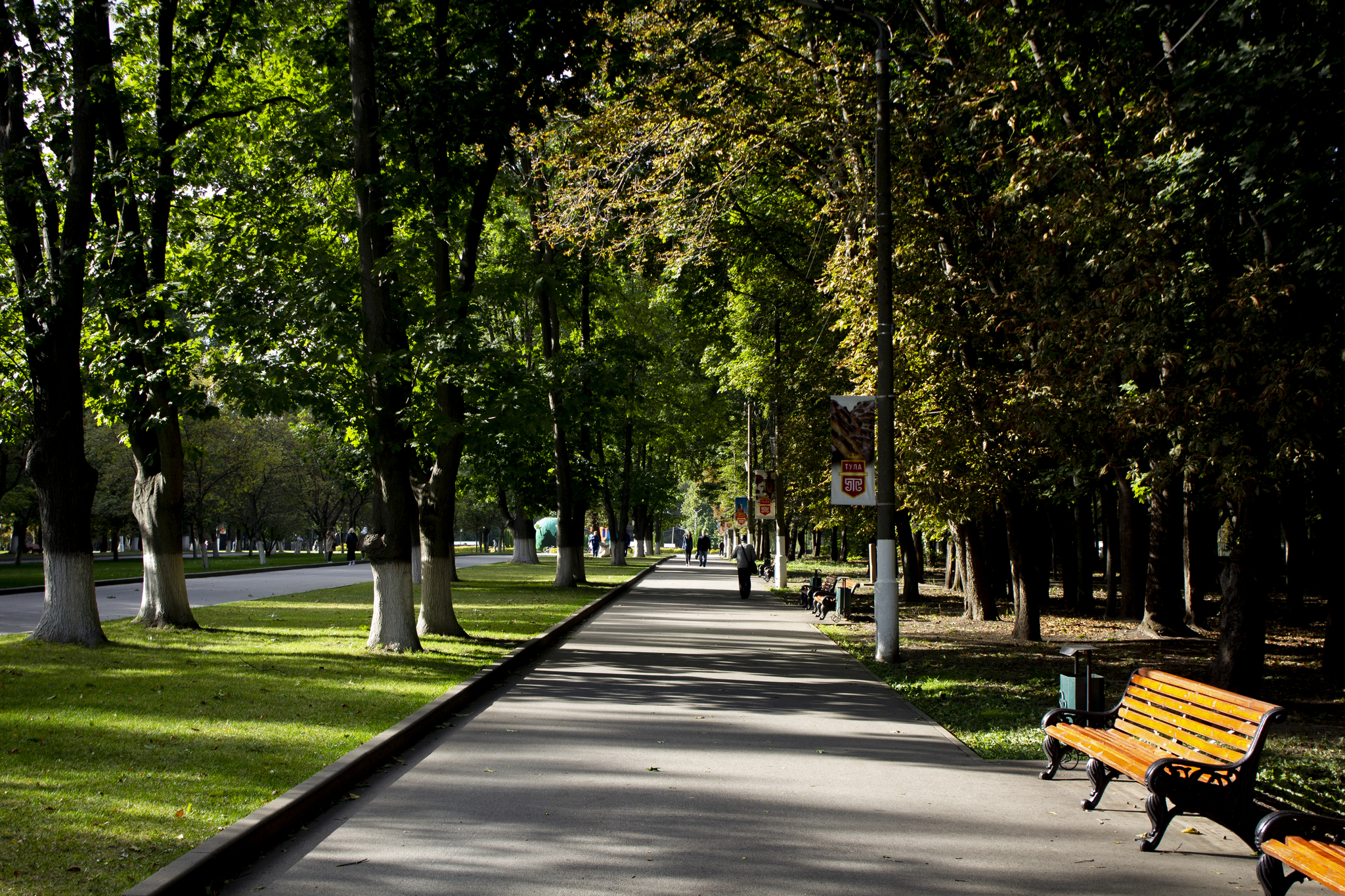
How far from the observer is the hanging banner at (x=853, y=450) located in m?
14.9

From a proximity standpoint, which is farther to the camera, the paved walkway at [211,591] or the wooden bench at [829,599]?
the wooden bench at [829,599]

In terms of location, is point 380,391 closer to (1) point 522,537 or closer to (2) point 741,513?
(2) point 741,513

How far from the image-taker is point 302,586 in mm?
30453

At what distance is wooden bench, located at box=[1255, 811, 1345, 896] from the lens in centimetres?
420

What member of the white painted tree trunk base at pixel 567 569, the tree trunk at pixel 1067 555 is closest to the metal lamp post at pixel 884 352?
the tree trunk at pixel 1067 555

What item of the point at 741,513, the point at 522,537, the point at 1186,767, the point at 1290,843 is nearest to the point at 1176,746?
the point at 1186,767

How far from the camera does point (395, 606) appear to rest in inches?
517

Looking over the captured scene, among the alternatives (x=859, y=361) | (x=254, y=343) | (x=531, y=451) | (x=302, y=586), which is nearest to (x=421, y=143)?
(x=254, y=343)

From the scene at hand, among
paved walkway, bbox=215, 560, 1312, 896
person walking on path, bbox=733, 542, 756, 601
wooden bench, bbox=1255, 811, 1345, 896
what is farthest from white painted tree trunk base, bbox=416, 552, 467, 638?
person walking on path, bbox=733, 542, 756, 601

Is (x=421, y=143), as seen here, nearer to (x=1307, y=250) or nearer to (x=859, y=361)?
(x=859, y=361)

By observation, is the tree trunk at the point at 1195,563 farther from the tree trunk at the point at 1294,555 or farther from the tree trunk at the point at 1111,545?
the tree trunk at the point at 1294,555

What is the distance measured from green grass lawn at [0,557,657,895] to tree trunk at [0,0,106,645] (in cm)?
78

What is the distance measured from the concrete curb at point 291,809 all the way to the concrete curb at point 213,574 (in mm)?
6656

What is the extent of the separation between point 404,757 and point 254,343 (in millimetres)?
6298
